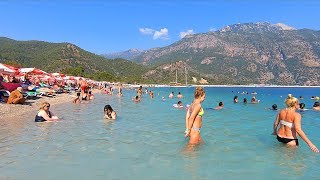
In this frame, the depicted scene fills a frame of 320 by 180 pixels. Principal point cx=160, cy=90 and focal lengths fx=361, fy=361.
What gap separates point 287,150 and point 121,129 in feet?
23.6

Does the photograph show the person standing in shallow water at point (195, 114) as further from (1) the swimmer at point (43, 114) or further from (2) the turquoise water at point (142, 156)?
(1) the swimmer at point (43, 114)

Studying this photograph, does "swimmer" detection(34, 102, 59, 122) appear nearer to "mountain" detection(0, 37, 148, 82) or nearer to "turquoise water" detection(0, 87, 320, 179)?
"turquoise water" detection(0, 87, 320, 179)

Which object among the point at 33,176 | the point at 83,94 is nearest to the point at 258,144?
the point at 33,176

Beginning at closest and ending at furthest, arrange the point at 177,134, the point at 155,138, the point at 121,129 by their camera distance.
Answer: the point at 155,138 < the point at 177,134 < the point at 121,129

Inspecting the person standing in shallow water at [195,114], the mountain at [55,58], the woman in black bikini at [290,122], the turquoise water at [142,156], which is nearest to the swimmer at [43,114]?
the turquoise water at [142,156]

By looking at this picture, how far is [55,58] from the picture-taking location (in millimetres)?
142500

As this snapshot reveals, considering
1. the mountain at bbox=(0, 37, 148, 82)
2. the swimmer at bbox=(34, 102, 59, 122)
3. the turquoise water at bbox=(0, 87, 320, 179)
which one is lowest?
the turquoise water at bbox=(0, 87, 320, 179)

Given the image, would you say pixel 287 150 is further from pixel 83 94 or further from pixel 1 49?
pixel 1 49

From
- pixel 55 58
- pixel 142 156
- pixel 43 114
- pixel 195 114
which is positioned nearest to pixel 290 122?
pixel 195 114

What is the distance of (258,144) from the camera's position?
1202 centimetres

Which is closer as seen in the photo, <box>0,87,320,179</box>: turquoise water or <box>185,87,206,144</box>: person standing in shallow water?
<box>0,87,320,179</box>: turquoise water

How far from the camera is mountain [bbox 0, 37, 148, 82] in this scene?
416 feet

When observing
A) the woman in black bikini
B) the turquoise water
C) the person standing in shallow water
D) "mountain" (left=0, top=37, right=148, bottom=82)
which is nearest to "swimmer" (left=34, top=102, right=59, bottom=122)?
the turquoise water

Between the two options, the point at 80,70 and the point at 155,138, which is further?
the point at 80,70
